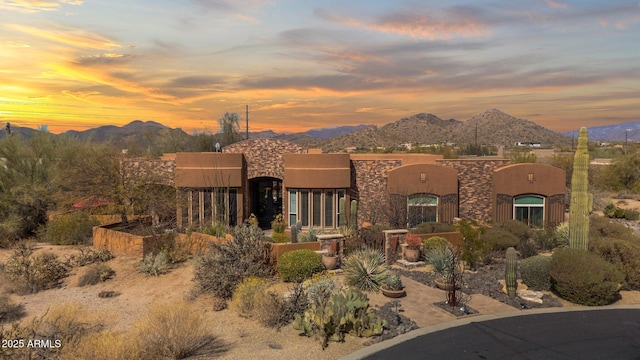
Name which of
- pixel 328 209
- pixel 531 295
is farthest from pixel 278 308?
pixel 328 209

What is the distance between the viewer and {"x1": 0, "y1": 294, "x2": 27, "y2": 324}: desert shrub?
12.8 meters

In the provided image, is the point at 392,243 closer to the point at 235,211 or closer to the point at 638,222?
the point at 235,211

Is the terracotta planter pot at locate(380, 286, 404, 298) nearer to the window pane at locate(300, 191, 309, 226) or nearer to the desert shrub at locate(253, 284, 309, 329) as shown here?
the desert shrub at locate(253, 284, 309, 329)

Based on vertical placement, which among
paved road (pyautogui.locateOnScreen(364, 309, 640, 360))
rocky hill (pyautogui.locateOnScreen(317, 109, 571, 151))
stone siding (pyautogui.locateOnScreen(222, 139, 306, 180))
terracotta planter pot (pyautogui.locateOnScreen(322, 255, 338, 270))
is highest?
rocky hill (pyautogui.locateOnScreen(317, 109, 571, 151))

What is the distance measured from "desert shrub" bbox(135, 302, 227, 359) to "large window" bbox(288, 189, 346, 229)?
14681mm

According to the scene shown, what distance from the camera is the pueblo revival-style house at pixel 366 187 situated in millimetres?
24109

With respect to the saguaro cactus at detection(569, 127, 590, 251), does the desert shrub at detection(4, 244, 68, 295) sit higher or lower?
lower

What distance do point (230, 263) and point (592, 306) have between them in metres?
11.0

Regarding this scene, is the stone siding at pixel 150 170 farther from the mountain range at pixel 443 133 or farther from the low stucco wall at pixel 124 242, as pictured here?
the mountain range at pixel 443 133

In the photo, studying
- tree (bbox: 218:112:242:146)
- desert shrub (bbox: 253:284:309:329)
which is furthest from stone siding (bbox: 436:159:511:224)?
tree (bbox: 218:112:242:146)

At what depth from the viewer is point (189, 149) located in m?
48.5

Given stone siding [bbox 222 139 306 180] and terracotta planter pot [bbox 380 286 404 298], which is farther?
stone siding [bbox 222 139 306 180]

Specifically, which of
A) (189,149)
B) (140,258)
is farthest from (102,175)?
(189,149)

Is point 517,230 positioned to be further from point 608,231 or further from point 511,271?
point 511,271
